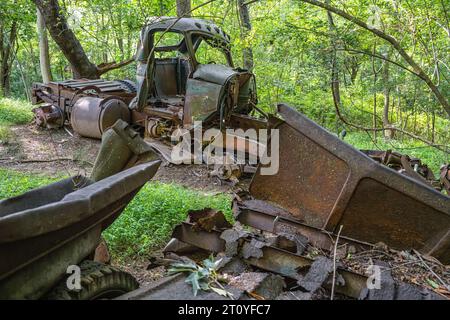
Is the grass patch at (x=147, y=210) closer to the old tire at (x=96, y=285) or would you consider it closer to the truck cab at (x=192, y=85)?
the old tire at (x=96, y=285)

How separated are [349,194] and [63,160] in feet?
18.8

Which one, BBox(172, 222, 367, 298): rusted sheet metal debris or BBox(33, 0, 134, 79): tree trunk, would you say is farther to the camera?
BBox(33, 0, 134, 79): tree trunk

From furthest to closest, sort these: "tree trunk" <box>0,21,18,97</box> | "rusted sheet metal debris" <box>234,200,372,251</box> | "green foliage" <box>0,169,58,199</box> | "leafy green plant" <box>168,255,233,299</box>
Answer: "tree trunk" <box>0,21,18,97</box> < "green foliage" <box>0,169,58,199</box> < "rusted sheet metal debris" <box>234,200,372,251</box> < "leafy green plant" <box>168,255,233,299</box>

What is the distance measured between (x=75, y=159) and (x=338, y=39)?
198 inches

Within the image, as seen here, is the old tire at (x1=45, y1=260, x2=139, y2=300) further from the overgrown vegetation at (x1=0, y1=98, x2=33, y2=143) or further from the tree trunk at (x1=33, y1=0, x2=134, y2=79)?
the tree trunk at (x1=33, y1=0, x2=134, y2=79)

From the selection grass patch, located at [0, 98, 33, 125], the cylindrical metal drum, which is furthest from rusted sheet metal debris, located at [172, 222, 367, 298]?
grass patch, located at [0, 98, 33, 125]

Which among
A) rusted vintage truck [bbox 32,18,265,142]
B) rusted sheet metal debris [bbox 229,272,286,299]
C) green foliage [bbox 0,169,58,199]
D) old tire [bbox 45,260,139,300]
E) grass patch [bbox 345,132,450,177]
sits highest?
rusted vintage truck [bbox 32,18,265,142]

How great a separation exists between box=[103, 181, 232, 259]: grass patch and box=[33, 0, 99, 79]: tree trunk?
242 inches

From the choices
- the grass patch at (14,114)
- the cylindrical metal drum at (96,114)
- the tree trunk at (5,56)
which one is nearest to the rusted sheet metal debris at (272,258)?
the cylindrical metal drum at (96,114)

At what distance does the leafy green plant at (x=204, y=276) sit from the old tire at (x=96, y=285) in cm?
33

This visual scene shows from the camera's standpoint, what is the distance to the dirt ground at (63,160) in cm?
636

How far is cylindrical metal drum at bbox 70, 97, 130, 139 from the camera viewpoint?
7750 mm

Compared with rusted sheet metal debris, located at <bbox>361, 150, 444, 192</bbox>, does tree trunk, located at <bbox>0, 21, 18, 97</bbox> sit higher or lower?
higher

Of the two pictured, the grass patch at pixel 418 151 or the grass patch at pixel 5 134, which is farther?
the grass patch at pixel 418 151
